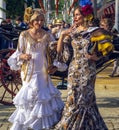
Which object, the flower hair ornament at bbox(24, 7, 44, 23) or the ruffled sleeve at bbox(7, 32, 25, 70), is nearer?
the flower hair ornament at bbox(24, 7, 44, 23)

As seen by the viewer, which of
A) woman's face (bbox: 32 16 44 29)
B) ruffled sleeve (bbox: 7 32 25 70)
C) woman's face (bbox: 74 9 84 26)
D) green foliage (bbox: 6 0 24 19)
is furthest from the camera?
green foliage (bbox: 6 0 24 19)

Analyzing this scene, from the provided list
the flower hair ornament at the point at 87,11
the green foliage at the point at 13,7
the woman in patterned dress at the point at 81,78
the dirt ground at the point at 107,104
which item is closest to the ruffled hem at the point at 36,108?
the woman in patterned dress at the point at 81,78

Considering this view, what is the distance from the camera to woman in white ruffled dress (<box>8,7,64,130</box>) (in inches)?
291

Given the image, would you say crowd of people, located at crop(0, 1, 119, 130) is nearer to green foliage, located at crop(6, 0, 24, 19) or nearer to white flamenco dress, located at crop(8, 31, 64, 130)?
white flamenco dress, located at crop(8, 31, 64, 130)

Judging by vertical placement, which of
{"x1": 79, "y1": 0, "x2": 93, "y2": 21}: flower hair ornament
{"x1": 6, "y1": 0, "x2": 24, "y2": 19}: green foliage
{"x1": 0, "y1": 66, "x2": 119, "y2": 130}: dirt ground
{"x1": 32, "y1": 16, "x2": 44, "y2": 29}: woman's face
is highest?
{"x1": 6, "y1": 0, "x2": 24, "y2": 19}: green foliage

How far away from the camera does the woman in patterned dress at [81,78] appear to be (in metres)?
7.02

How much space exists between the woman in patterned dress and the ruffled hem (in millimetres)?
246

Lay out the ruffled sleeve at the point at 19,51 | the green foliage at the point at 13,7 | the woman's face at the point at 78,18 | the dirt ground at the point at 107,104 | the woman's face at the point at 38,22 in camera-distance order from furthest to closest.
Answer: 1. the green foliage at the point at 13,7
2. the dirt ground at the point at 107,104
3. the ruffled sleeve at the point at 19,51
4. the woman's face at the point at 38,22
5. the woman's face at the point at 78,18

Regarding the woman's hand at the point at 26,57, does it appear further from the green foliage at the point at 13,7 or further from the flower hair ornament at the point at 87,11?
the green foliage at the point at 13,7

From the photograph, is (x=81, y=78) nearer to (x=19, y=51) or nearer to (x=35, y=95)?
(x=35, y=95)

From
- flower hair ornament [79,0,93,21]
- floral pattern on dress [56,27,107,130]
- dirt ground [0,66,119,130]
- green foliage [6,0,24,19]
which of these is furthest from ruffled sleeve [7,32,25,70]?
green foliage [6,0,24,19]

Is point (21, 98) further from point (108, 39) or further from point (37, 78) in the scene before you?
point (108, 39)

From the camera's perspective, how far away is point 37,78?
748 centimetres

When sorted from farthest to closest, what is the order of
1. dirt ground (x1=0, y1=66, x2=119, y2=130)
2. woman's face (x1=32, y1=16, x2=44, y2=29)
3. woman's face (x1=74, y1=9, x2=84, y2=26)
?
dirt ground (x1=0, y1=66, x2=119, y2=130), woman's face (x1=32, y1=16, x2=44, y2=29), woman's face (x1=74, y1=9, x2=84, y2=26)
